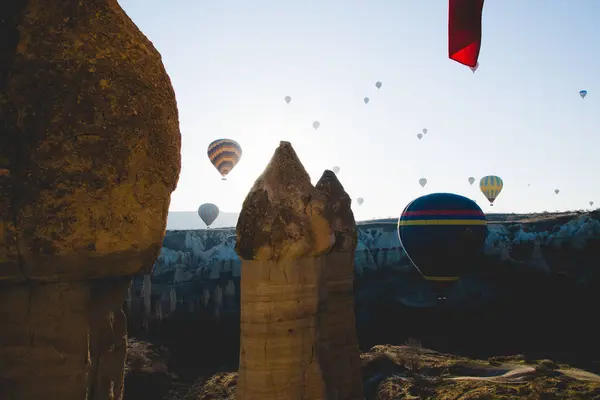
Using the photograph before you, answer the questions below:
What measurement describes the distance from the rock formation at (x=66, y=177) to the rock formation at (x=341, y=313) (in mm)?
7375

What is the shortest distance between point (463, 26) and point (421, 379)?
12.0 m

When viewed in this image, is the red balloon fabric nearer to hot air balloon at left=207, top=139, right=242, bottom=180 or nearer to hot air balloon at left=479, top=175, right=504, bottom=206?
hot air balloon at left=207, top=139, right=242, bottom=180

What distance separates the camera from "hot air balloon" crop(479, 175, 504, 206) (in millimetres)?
50812

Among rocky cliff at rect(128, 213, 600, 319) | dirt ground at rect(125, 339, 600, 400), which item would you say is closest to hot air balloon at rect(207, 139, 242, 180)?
rocky cliff at rect(128, 213, 600, 319)

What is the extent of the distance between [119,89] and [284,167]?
4930 millimetres

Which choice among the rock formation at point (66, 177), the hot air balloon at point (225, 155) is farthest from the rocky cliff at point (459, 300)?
the rock formation at point (66, 177)

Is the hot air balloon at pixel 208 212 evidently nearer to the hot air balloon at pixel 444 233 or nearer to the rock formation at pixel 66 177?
the hot air balloon at pixel 444 233

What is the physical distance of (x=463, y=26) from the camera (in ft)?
24.2

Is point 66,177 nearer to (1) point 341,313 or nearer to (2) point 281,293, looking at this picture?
(2) point 281,293

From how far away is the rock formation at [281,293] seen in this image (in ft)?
22.7

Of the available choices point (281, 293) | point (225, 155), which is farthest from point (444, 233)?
point (225, 155)

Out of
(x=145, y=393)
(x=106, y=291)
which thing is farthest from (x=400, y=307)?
(x=106, y=291)

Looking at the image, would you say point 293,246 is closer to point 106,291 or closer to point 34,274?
point 106,291

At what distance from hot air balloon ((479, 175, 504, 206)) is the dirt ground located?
104ft
